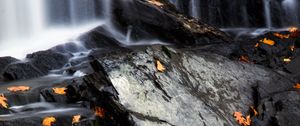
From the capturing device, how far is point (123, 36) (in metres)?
10.2

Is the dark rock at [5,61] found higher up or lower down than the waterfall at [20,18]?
lower down

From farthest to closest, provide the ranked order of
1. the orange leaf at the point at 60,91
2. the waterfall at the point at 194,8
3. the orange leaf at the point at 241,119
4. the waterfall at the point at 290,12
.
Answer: the waterfall at the point at 194,8, the waterfall at the point at 290,12, the orange leaf at the point at 60,91, the orange leaf at the point at 241,119

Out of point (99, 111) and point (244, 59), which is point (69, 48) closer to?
point (244, 59)

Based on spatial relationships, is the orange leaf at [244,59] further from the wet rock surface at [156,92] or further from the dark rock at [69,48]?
the dark rock at [69,48]

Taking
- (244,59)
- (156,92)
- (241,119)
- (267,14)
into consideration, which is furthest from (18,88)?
(267,14)

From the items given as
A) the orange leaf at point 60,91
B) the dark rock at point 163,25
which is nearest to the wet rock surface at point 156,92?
the orange leaf at point 60,91

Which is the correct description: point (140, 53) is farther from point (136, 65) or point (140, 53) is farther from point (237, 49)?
point (237, 49)

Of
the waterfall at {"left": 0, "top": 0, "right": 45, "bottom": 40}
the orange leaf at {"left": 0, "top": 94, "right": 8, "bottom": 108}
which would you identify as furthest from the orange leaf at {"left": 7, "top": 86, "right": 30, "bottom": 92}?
the waterfall at {"left": 0, "top": 0, "right": 45, "bottom": 40}

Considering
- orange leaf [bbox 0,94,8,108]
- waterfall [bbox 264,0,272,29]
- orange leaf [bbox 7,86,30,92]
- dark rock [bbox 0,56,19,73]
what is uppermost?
orange leaf [bbox 0,94,8,108]

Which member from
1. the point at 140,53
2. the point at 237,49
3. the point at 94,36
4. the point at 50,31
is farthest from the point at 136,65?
the point at 50,31

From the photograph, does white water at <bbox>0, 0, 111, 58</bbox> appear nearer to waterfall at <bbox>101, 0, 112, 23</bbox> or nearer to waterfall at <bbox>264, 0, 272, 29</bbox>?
waterfall at <bbox>101, 0, 112, 23</bbox>

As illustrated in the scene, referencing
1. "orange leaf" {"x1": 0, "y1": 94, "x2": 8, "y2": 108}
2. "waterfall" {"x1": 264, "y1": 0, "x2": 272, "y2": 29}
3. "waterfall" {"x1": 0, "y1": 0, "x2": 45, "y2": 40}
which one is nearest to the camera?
"orange leaf" {"x1": 0, "y1": 94, "x2": 8, "y2": 108}

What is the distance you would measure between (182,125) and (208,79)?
3.80 ft

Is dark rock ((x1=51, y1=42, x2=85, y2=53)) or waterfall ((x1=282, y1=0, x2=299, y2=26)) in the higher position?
dark rock ((x1=51, y1=42, x2=85, y2=53))
